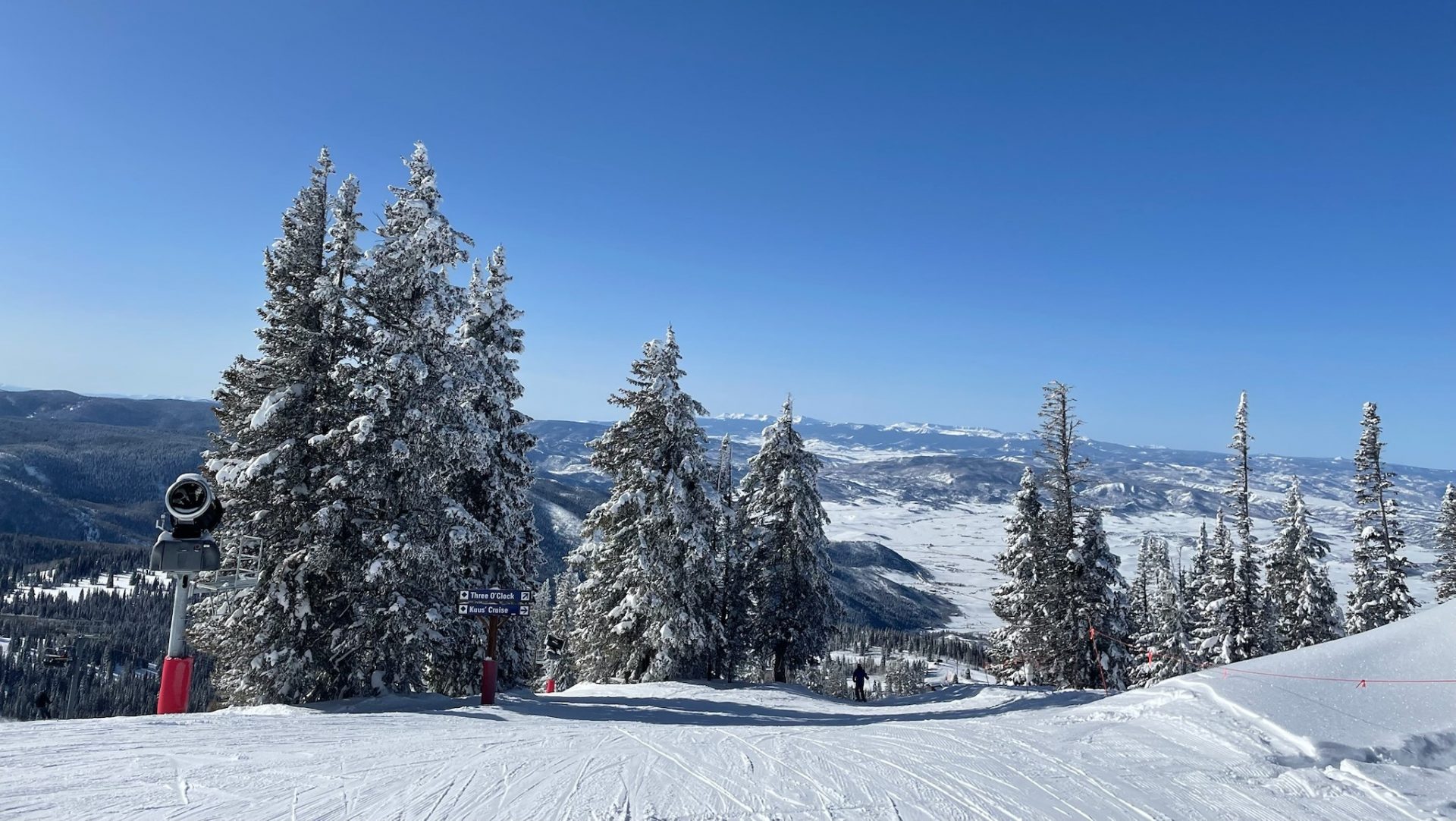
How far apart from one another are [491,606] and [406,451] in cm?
404

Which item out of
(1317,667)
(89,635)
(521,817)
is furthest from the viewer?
(89,635)

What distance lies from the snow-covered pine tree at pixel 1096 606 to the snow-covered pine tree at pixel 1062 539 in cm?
9

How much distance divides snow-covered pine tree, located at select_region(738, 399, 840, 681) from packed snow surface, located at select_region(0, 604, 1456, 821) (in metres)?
15.1

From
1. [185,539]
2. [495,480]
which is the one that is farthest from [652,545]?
[185,539]

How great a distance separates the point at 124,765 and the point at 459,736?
3983 millimetres

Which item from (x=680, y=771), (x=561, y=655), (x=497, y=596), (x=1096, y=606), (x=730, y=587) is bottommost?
(x=561, y=655)

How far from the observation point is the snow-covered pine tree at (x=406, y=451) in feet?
53.9

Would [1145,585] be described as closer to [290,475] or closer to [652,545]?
[652,545]

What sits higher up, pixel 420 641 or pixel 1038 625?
pixel 420 641

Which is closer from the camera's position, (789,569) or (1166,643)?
(789,569)

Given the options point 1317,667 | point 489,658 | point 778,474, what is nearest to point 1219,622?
point 778,474

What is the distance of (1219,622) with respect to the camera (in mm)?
31641

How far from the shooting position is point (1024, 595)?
30500 mm

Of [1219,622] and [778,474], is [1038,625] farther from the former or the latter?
[778,474]
